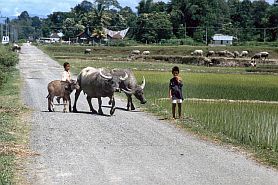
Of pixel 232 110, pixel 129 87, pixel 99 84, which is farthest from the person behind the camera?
pixel 232 110

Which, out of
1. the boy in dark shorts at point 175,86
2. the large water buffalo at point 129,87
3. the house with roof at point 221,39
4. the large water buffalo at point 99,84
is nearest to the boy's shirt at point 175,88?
the boy in dark shorts at point 175,86

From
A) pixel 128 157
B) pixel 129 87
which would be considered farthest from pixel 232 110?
pixel 128 157

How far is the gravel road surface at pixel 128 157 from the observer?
9328 millimetres

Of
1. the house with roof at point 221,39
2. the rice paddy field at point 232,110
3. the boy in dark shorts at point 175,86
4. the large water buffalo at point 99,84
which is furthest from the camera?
the house with roof at point 221,39

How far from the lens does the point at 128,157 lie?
1103cm

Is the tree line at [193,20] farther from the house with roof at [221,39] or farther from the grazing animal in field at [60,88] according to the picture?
the grazing animal in field at [60,88]

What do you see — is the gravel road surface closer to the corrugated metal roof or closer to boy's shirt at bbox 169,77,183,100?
boy's shirt at bbox 169,77,183,100

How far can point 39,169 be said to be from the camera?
9.98 m

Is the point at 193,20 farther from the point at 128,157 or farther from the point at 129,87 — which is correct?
the point at 128,157

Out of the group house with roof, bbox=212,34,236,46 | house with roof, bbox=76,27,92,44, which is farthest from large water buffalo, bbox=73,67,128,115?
house with roof, bbox=76,27,92,44

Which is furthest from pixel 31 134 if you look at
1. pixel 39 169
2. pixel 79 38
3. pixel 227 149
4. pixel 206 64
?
pixel 79 38

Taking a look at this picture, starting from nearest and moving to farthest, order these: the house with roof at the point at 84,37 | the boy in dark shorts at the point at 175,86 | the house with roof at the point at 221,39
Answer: the boy in dark shorts at the point at 175,86, the house with roof at the point at 221,39, the house with roof at the point at 84,37

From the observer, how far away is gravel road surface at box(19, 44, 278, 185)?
9328mm

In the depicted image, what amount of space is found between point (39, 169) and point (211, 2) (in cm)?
11368
